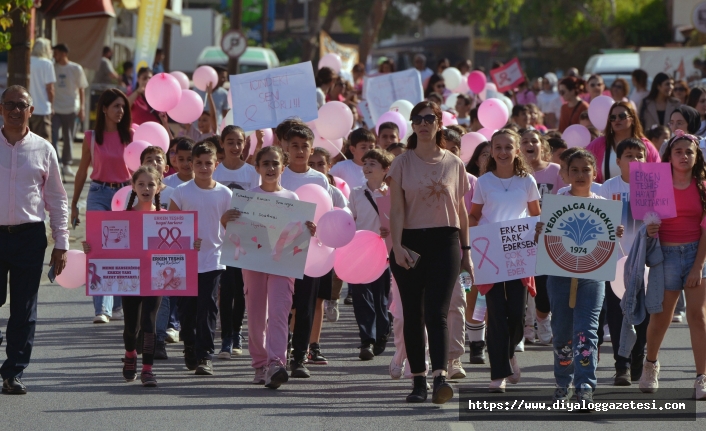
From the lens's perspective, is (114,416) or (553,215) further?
(553,215)

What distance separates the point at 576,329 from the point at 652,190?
1098 mm

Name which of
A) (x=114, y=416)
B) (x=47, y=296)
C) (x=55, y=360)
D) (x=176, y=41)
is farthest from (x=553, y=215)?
(x=176, y=41)

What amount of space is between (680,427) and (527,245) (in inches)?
65.3

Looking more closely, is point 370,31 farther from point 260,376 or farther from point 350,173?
point 260,376

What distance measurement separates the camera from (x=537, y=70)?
69.8 m

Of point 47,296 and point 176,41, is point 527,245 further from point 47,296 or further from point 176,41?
point 176,41

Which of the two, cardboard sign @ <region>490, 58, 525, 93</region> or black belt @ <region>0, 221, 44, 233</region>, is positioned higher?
cardboard sign @ <region>490, 58, 525, 93</region>

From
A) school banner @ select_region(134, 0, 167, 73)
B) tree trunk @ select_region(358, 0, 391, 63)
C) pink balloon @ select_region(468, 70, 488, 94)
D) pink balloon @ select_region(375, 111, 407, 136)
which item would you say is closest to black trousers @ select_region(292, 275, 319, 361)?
pink balloon @ select_region(375, 111, 407, 136)

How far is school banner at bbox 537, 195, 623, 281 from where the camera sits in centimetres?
786

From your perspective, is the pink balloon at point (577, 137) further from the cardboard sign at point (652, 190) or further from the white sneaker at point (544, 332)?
the cardboard sign at point (652, 190)

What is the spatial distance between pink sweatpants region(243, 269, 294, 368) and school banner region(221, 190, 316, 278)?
0.12m

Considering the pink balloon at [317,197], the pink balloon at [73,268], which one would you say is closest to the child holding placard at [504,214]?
the pink balloon at [317,197]

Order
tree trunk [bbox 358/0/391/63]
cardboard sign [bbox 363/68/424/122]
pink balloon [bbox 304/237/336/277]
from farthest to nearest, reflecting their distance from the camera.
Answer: tree trunk [bbox 358/0/391/63]
cardboard sign [bbox 363/68/424/122]
pink balloon [bbox 304/237/336/277]

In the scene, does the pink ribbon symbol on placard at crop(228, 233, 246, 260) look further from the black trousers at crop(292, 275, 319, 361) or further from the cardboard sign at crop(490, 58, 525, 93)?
the cardboard sign at crop(490, 58, 525, 93)
